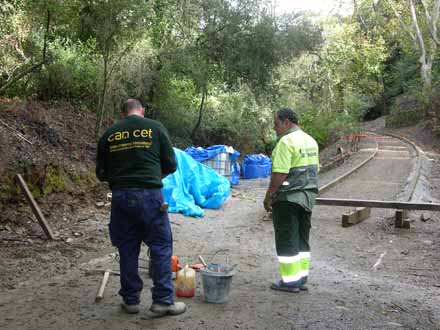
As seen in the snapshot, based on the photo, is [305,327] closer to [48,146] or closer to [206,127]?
[48,146]

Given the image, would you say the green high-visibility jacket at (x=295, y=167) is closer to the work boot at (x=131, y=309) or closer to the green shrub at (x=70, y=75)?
the work boot at (x=131, y=309)

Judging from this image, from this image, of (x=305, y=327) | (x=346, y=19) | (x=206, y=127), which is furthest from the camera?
(x=346, y=19)

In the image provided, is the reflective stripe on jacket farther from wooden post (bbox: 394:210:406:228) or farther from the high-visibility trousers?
wooden post (bbox: 394:210:406:228)

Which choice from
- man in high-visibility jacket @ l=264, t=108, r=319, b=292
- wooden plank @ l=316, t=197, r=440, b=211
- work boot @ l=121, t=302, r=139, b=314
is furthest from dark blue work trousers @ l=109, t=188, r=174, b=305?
wooden plank @ l=316, t=197, r=440, b=211

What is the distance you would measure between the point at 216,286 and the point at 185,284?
38cm

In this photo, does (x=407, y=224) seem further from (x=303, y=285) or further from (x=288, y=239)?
(x=288, y=239)

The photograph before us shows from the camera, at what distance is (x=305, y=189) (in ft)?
16.9

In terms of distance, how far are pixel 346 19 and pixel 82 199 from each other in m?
43.7

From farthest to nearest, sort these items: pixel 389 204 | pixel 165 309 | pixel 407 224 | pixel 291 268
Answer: pixel 407 224 < pixel 389 204 < pixel 291 268 < pixel 165 309

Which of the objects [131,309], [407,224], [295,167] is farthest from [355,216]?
[131,309]

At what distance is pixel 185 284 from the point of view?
486 cm

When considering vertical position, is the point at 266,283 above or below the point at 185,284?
below

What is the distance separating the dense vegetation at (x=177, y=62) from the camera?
1087 cm

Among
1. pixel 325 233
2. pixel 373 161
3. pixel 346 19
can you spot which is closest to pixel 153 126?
pixel 325 233
